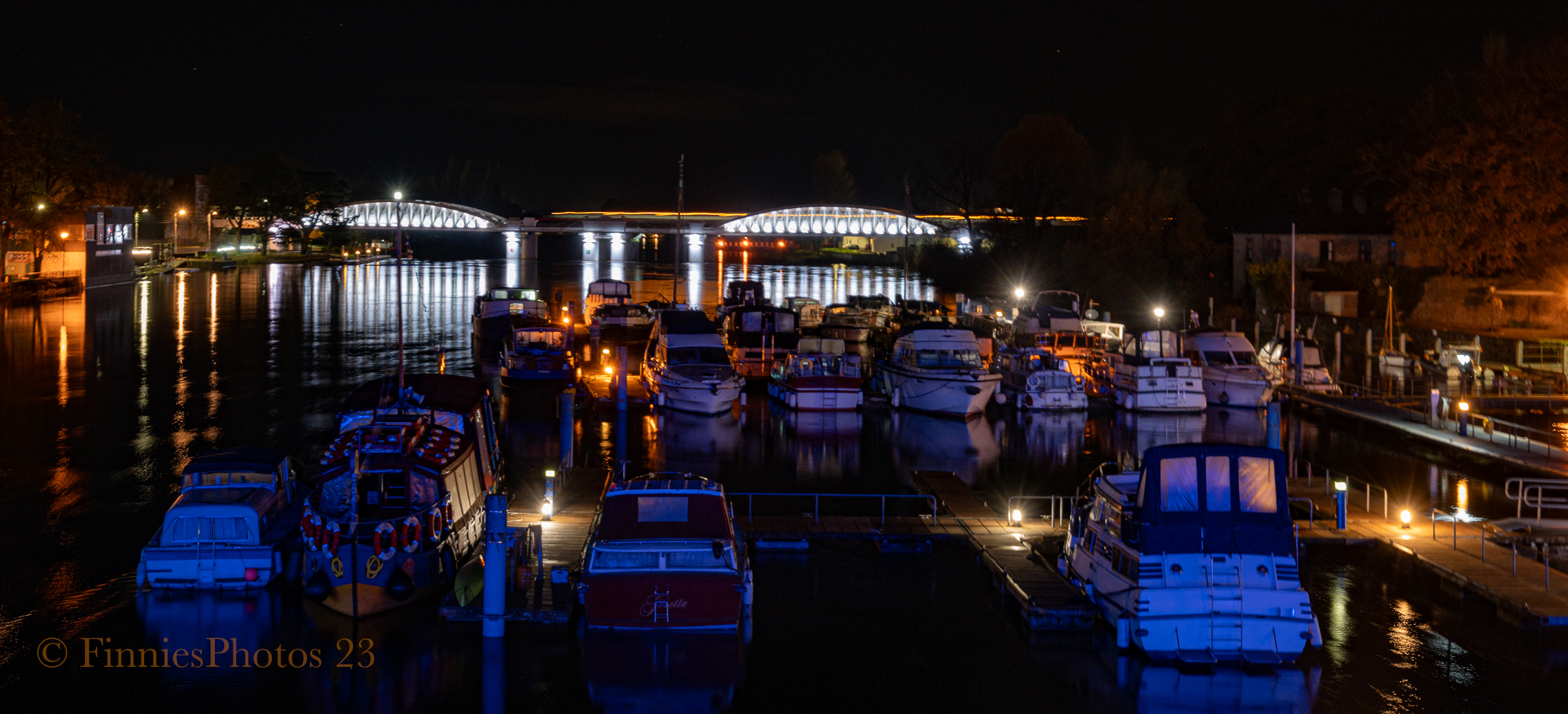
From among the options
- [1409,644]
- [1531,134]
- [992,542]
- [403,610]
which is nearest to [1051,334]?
[1531,134]

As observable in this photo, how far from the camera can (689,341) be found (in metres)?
35.8

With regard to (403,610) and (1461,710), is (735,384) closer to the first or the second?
(403,610)

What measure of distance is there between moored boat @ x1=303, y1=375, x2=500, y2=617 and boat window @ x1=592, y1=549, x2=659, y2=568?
109 inches

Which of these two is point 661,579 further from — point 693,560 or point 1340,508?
point 1340,508

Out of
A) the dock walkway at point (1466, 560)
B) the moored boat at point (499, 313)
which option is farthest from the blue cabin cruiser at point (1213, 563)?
the moored boat at point (499, 313)

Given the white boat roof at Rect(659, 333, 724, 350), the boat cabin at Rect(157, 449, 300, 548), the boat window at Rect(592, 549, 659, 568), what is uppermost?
the white boat roof at Rect(659, 333, 724, 350)

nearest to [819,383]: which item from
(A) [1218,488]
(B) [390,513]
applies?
(B) [390,513]

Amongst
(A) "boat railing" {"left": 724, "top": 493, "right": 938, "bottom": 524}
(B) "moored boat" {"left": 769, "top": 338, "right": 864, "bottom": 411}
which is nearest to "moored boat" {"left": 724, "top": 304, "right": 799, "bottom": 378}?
(B) "moored boat" {"left": 769, "top": 338, "right": 864, "bottom": 411}

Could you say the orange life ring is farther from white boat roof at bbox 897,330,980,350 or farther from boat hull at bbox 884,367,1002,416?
white boat roof at bbox 897,330,980,350

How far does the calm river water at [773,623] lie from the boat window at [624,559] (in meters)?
0.92

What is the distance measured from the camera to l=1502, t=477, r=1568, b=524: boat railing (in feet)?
68.4

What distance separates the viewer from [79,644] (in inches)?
584

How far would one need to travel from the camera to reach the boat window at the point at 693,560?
47.6 feet

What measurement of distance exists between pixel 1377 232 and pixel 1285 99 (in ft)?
79.6
